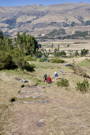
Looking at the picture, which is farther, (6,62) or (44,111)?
(6,62)

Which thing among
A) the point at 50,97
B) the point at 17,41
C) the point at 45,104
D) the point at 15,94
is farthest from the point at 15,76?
the point at 17,41

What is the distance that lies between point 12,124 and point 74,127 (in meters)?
4.86

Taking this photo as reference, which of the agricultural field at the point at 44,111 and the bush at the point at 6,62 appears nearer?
the agricultural field at the point at 44,111

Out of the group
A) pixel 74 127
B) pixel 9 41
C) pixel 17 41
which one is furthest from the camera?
pixel 17 41

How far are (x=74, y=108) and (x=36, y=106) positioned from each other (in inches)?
152

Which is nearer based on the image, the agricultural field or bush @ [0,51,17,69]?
the agricultural field

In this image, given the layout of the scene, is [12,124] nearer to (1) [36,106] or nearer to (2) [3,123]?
(2) [3,123]

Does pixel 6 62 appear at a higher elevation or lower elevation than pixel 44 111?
higher

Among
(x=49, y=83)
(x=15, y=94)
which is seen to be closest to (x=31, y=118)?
(x=15, y=94)

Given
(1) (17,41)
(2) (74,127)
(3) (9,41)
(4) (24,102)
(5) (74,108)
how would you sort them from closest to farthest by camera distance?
(2) (74,127) < (5) (74,108) < (4) (24,102) < (3) (9,41) < (1) (17,41)

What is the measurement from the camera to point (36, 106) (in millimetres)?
16719

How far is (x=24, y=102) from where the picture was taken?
17594 mm

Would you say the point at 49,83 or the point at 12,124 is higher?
the point at 12,124

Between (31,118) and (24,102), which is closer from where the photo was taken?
(31,118)
